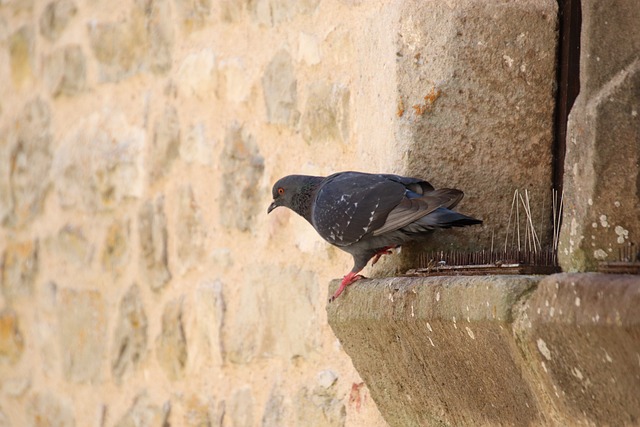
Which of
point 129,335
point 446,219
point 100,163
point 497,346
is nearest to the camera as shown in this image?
point 497,346

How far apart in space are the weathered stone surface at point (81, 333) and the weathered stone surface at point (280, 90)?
1.29 meters

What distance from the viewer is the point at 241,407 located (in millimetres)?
3389

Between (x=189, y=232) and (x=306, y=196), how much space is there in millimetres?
844

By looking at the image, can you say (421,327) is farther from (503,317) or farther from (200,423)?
(200,423)

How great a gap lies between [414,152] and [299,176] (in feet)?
1.55

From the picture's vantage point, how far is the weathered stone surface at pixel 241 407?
3350 mm

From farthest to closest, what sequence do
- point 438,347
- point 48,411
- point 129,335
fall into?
point 48,411 < point 129,335 < point 438,347

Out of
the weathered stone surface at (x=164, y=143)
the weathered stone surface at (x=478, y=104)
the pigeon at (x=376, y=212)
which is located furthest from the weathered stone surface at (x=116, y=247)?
the weathered stone surface at (x=478, y=104)

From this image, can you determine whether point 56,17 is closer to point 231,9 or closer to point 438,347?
point 231,9

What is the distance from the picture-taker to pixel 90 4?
4.43m

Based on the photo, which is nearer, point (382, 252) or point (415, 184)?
point (415, 184)

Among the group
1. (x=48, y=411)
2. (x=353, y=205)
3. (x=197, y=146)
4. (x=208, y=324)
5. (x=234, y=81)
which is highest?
(x=234, y=81)

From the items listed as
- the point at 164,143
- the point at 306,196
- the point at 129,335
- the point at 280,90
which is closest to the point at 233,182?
the point at 280,90

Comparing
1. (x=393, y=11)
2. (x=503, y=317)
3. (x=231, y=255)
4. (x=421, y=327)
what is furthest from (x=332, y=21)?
(x=503, y=317)
